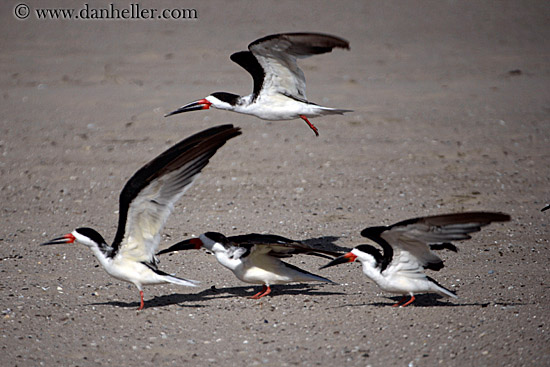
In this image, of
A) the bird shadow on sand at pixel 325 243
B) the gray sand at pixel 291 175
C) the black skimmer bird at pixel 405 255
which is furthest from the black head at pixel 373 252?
the bird shadow on sand at pixel 325 243

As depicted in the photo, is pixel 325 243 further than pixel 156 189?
Yes

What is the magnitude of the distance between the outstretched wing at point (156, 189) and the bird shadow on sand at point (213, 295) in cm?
69

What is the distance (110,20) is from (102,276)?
590 inches

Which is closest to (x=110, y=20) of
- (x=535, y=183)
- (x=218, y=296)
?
(x=535, y=183)

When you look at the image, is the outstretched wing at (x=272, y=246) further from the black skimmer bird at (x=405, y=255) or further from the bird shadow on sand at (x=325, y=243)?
the bird shadow on sand at (x=325, y=243)

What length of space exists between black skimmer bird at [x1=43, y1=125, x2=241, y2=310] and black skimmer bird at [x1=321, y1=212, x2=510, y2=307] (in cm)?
142

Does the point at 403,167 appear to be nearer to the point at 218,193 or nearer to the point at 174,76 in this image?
the point at 218,193

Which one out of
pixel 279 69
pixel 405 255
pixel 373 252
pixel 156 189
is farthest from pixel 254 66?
pixel 405 255

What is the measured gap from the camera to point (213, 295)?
22.6ft

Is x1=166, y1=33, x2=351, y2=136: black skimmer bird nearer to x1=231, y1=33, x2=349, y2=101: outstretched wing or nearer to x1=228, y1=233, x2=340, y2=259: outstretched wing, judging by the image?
x1=231, y1=33, x2=349, y2=101: outstretched wing

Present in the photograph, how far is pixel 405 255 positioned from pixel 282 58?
310cm

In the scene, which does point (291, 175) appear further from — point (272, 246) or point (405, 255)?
point (405, 255)

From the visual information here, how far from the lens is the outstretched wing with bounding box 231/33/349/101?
7527mm

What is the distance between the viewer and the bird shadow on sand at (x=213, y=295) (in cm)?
664
